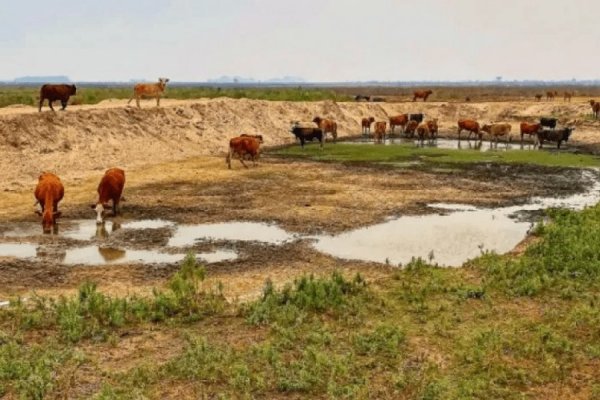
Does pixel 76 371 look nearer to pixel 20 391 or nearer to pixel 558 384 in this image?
pixel 20 391

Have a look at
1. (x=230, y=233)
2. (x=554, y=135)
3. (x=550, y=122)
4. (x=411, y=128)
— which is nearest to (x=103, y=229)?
(x=230, y=233)

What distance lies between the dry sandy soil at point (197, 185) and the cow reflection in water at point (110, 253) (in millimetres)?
767

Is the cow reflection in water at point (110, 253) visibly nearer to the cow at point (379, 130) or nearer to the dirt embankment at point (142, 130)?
the dirt embankment at point (142, 130)

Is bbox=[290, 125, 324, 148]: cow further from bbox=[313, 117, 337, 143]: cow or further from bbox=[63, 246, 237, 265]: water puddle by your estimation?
bbox=[63, 246, 237, 265]: water puddle

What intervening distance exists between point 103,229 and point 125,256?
2815mm

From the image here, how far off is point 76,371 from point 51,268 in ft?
18.3

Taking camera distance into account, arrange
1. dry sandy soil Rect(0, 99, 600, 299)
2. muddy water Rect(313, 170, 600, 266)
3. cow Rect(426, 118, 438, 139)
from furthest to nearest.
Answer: cow Rect(426, 118, 438, 139)
muddy water Rect(313, 170, 600, 266)
dry sandy soil Rect(0, 99, 600, 299)

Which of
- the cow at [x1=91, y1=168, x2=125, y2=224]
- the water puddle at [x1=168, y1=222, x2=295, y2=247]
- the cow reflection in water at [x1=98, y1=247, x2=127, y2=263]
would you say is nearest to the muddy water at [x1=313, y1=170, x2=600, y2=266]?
the water puddle at [x1=168, y1=222, x2=295, y2=247]

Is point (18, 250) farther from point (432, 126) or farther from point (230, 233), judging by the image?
point (432, 126)

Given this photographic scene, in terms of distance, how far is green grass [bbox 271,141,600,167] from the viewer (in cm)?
2973

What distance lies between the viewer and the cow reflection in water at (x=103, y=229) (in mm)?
15670

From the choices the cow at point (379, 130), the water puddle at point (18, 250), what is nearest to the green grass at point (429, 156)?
the cow at point (379, 130)

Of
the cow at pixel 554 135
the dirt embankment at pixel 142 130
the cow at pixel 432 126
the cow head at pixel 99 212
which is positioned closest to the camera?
the cow head at pixel 99 212

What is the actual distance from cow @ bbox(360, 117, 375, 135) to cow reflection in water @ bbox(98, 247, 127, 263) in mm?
31896
